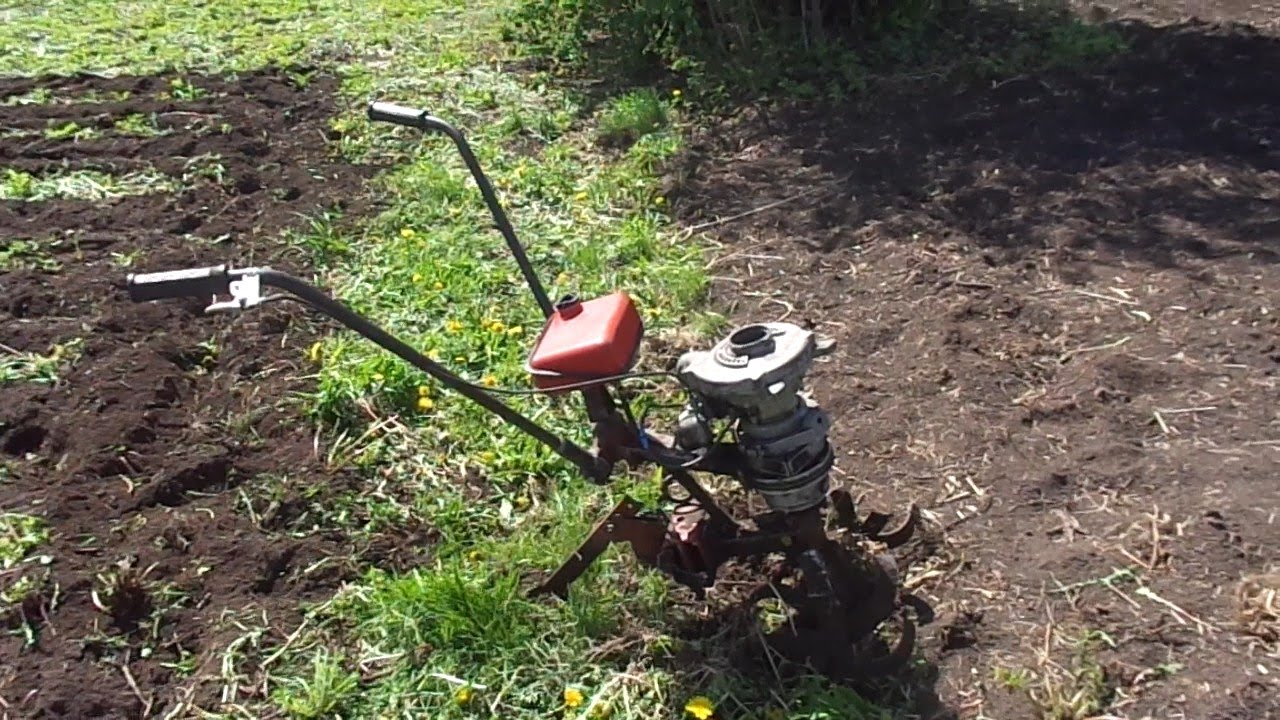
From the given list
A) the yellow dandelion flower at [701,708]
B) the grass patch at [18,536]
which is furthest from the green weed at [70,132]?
the yellow dandelion flower at [701,708]

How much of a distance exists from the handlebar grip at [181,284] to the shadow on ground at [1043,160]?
3.01 meters

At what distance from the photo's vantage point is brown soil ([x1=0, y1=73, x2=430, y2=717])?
10.1ft

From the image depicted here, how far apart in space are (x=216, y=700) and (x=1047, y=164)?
3.82 m

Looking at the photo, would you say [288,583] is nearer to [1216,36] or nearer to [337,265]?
[337,265]

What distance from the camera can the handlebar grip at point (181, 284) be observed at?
223 cm

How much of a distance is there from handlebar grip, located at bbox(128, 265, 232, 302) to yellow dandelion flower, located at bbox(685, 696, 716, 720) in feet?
4.29

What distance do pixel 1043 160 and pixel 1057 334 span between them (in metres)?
1.44

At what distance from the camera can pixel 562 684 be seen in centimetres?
291

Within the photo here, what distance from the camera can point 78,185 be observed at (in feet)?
19.2

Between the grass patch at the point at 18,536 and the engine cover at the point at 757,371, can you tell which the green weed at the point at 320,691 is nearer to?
the grass patch at the point at 18,536

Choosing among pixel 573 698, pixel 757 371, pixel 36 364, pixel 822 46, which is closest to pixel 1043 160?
pixel 822 46

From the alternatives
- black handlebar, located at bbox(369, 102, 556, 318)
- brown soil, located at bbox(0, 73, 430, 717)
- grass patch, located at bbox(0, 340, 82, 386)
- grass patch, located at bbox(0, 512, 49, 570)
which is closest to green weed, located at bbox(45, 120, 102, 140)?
brown soil, located at bbox(0, 73, 430, 717)

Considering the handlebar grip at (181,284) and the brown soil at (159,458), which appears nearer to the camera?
the handlebar grip at (181,284)

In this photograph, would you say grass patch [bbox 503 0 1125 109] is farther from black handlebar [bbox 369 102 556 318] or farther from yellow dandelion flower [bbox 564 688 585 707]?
yellow dandelion flower [bbox 564 688 585 707]
